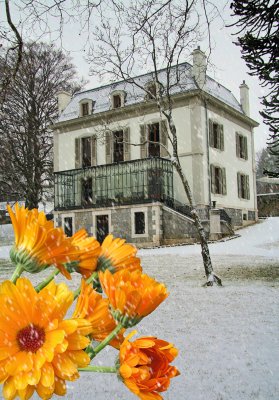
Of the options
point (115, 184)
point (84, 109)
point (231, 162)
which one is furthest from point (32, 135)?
point (231, 162)

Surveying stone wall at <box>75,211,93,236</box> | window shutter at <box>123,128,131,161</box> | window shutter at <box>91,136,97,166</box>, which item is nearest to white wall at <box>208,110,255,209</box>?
window shutter at <box>123,128,131,161</box>

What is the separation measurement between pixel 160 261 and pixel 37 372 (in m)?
10.7

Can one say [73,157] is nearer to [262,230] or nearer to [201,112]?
[201,112]

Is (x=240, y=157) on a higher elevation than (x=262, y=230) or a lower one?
higher

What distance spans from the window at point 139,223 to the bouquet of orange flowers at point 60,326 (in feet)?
54.9

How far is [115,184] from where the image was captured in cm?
1908

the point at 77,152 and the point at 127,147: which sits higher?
the point at 77,152

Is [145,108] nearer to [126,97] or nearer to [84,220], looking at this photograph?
[126,97]

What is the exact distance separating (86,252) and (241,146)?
22.2 metres

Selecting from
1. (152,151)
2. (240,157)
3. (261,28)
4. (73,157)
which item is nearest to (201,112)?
(152,151)

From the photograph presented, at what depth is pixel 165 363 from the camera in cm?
50

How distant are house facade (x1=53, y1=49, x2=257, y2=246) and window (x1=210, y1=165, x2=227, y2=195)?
0.16 ft

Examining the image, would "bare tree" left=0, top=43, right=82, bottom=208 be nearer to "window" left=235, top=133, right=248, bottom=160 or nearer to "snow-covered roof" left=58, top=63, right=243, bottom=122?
"snow-covered roof" left=58, top=63, right=243, bottom=122

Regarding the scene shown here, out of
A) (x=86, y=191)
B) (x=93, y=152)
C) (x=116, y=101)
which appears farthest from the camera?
(x=93, y=152)
